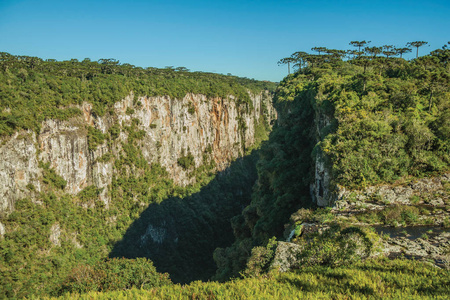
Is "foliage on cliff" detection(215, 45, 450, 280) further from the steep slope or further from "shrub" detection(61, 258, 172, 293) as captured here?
the steep slope

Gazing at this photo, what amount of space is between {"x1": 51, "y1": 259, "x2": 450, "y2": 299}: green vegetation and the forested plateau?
0.19 feet

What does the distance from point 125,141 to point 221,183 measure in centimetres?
2710

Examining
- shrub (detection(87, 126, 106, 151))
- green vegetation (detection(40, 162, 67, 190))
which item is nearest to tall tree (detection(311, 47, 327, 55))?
shrub (detection(87, 126, 106, 151))

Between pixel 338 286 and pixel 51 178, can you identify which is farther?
pixel 51 178

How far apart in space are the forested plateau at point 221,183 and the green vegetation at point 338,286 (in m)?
0.06

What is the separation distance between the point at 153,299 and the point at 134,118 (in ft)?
152

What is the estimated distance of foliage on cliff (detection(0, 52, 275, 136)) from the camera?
34.0 meters

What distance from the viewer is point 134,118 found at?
168 ft

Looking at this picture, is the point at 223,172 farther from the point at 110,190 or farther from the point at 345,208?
the point at 345,208

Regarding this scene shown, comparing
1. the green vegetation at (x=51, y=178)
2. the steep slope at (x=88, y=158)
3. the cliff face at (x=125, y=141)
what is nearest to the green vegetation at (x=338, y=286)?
the steep slope at (x=88, y=158)

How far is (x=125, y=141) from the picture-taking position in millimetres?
49531

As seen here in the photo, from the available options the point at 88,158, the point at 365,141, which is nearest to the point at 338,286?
the point at 365,141

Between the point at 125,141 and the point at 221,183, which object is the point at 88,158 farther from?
the point at 221,183

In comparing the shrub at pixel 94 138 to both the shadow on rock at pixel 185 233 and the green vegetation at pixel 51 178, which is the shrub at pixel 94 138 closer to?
the green vegetation at pixel 51 178
